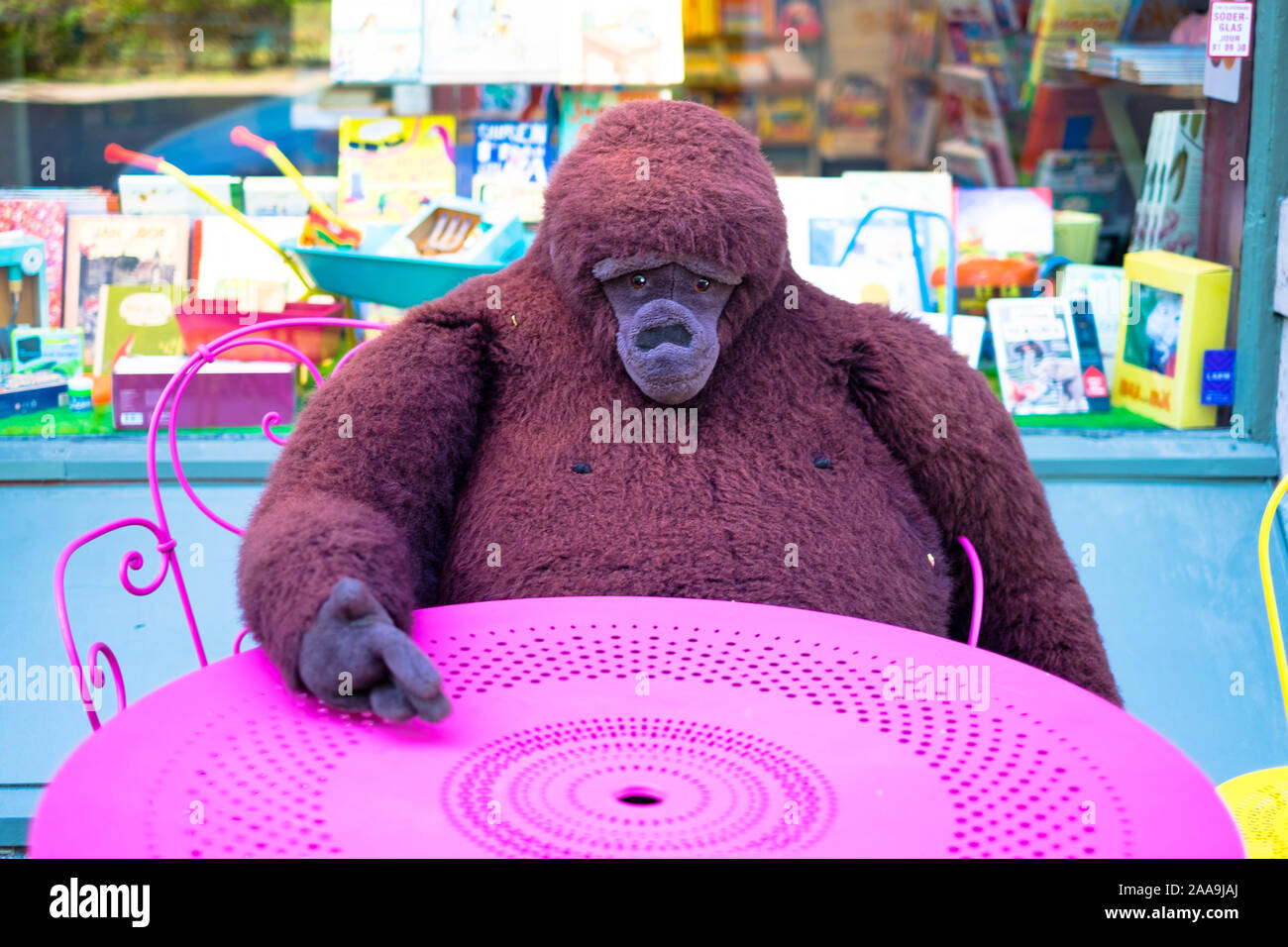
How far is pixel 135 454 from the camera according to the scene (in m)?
2.85

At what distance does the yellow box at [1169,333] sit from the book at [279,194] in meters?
1.99

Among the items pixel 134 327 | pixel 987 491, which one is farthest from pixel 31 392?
pixel 987 491

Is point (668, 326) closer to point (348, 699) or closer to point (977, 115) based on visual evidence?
point (348, 699)

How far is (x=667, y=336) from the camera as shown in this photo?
58.8 inches

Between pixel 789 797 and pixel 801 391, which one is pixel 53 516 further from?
pixel 789 797

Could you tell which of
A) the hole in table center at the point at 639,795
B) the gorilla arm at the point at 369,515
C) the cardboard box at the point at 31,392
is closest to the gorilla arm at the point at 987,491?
the gorilla arm at the point at 369,515

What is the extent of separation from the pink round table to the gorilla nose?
0.33m

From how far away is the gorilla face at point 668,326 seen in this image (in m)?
1.49

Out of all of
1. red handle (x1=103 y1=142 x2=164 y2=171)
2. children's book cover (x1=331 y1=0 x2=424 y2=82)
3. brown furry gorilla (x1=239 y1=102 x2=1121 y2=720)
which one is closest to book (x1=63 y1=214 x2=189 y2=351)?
red handle (x1=103 y1=142 x2=164 y2=171)

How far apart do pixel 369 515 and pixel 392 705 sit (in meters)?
0.33
